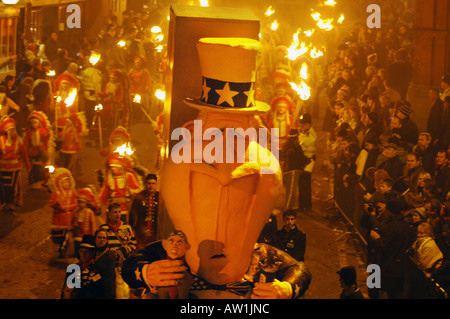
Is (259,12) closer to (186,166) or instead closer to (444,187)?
(444,187)

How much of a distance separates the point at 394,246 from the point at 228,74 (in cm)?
317

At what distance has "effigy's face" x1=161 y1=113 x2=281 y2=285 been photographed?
5.55m

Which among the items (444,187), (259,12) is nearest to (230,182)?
(444,187)

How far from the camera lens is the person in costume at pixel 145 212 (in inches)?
306

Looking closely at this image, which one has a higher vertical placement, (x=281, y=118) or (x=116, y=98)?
(x=116, y=98)

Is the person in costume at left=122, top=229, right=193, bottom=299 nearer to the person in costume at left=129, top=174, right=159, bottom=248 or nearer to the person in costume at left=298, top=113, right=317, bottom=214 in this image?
the person in costume at left=129, top=174, right=159, bottom=248

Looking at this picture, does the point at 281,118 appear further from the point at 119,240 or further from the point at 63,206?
the point at 119,240

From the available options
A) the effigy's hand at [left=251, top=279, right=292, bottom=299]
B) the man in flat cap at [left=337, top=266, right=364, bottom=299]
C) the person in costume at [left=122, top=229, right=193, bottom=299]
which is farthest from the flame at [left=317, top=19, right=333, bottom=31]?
the effigy's hand at [left=251, top=279, right=292, bottom=299]

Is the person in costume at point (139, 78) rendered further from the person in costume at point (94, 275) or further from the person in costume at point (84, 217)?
the person in costume at point (94, 275)

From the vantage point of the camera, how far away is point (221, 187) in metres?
5.54

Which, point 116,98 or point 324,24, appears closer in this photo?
point 116,98

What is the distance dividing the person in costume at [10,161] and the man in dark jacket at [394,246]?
18.1 feet

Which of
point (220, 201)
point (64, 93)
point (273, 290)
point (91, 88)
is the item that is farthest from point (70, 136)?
point (273, 290)

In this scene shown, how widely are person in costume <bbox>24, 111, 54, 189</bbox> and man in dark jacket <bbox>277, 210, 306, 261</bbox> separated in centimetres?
516
